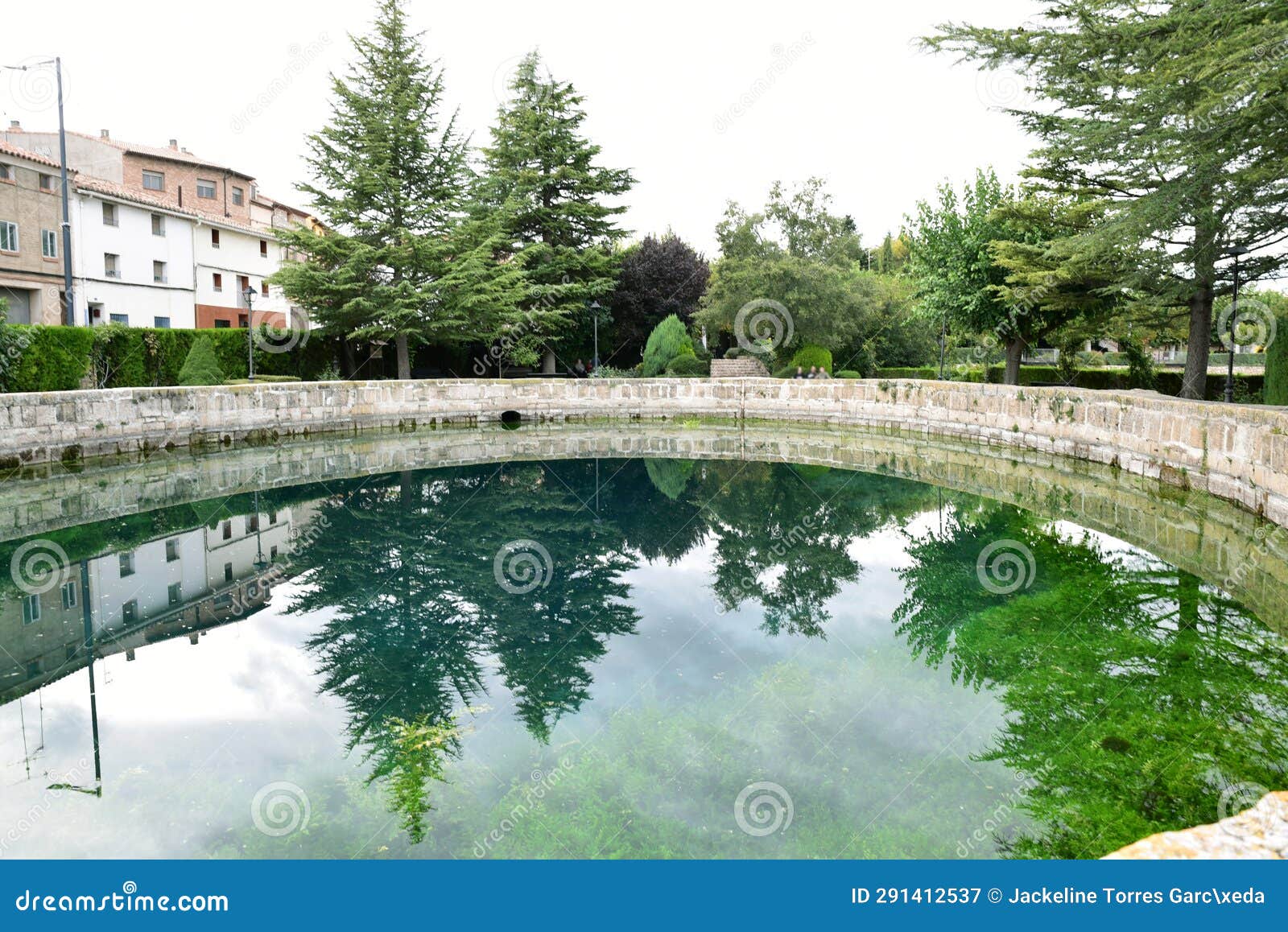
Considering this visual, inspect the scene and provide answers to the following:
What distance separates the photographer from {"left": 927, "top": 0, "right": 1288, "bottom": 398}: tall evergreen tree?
11.8 m

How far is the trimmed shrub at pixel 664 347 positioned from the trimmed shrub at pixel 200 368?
14035 mm

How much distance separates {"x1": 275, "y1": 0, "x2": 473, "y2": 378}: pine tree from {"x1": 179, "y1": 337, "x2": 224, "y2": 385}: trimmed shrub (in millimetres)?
4022

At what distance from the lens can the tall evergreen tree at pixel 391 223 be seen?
2491 centimetres

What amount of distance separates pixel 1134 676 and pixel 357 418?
19.7 metres

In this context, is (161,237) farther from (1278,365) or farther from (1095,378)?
(1278,365)

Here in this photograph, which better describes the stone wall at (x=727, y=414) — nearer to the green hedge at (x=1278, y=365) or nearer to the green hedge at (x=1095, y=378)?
the green hedge at (x=1095, y=378)

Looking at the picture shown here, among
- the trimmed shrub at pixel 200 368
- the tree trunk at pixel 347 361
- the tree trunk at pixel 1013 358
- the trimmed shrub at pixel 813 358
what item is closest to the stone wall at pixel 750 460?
the trimmed shrub at pixel 200 368

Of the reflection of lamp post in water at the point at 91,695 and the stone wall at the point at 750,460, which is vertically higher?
the stone wall at the point at 750,460

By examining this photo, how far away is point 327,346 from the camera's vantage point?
27.0 m

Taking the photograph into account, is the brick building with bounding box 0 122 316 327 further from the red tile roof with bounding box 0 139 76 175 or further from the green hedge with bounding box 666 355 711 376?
the green hedge with bounding box 666 355 711 376

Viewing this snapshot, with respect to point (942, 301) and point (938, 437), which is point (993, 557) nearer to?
point (938, 437)

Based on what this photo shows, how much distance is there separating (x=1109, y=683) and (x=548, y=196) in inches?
1145

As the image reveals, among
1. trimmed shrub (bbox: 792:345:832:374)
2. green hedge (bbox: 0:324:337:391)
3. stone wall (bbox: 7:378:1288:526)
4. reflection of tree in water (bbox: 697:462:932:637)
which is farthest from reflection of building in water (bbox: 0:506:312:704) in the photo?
trimmed shrub (bbox: 792:345:832:374)

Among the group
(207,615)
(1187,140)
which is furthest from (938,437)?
(207,615)
